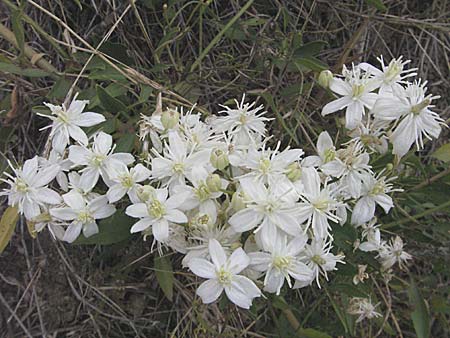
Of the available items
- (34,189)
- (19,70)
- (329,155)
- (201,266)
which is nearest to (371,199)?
(329,155)

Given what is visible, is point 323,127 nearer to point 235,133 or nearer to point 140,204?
point 235,133

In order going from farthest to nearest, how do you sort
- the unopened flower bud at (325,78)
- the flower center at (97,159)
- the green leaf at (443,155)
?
the green leaf at (443,155) < the unopened flower bud at (325,78) < the flower center at (97,159)

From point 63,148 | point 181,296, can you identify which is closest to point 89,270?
point 181,296

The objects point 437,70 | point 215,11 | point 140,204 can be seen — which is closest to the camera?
point 140,204

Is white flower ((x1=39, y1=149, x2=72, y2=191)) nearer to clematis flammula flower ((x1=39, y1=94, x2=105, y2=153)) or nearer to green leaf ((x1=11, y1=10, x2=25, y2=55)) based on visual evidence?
clematis flammula flower ((x1=39, y1=94, x2=105, y2=153))

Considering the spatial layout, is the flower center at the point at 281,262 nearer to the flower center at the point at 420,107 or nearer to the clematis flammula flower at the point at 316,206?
the clematis flammula flower at the point at 316,206

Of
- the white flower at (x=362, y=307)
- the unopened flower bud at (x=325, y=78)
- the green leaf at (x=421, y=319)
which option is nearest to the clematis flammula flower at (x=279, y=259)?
the unopened flower bud at (x=325, y=78)
